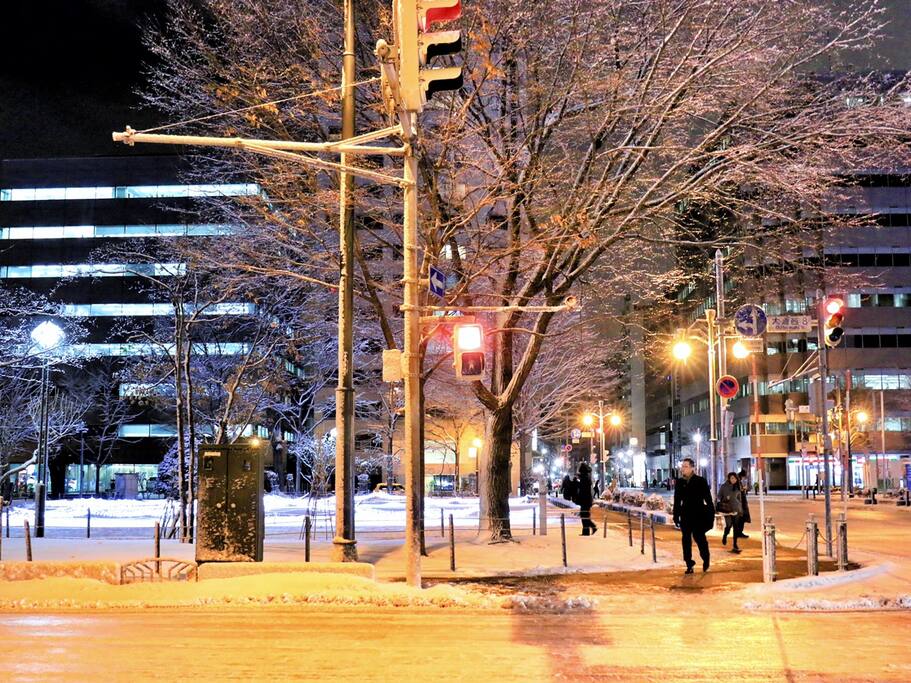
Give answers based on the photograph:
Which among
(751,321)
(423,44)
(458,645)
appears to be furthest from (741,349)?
(458,645)

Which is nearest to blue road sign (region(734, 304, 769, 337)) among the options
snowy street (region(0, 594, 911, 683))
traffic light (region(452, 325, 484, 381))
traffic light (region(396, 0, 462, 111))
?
traffic light (region(452, 325, 484, 381))

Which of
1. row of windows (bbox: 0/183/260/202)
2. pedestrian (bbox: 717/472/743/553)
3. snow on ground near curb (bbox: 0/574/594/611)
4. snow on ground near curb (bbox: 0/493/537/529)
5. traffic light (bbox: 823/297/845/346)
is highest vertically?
row of windows (bbox: 0/183/260/202)

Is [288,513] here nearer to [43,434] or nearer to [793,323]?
[43,434]

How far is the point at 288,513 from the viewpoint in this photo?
36781 mm

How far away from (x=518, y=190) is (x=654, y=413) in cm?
14073

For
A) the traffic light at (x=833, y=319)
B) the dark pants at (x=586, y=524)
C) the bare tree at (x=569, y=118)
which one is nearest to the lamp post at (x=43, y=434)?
the bare tree at (x=569, y=118)

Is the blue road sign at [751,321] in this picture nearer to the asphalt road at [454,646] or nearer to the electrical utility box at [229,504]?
the asphalt road at [454,646]

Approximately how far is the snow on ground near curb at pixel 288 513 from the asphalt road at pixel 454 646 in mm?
13752

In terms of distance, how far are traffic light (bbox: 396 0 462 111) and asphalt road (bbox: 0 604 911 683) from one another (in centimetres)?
631

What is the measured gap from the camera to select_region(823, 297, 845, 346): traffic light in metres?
14.7

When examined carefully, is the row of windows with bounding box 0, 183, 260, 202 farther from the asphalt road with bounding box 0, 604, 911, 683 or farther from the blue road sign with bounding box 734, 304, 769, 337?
the asphalt road with bounding box 0, 604, 911, 683

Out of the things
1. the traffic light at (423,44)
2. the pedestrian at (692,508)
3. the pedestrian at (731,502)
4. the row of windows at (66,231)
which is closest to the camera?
the traffic light at (423,44)

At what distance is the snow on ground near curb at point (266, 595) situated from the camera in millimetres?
11297

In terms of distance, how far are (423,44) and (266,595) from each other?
7542 mm
